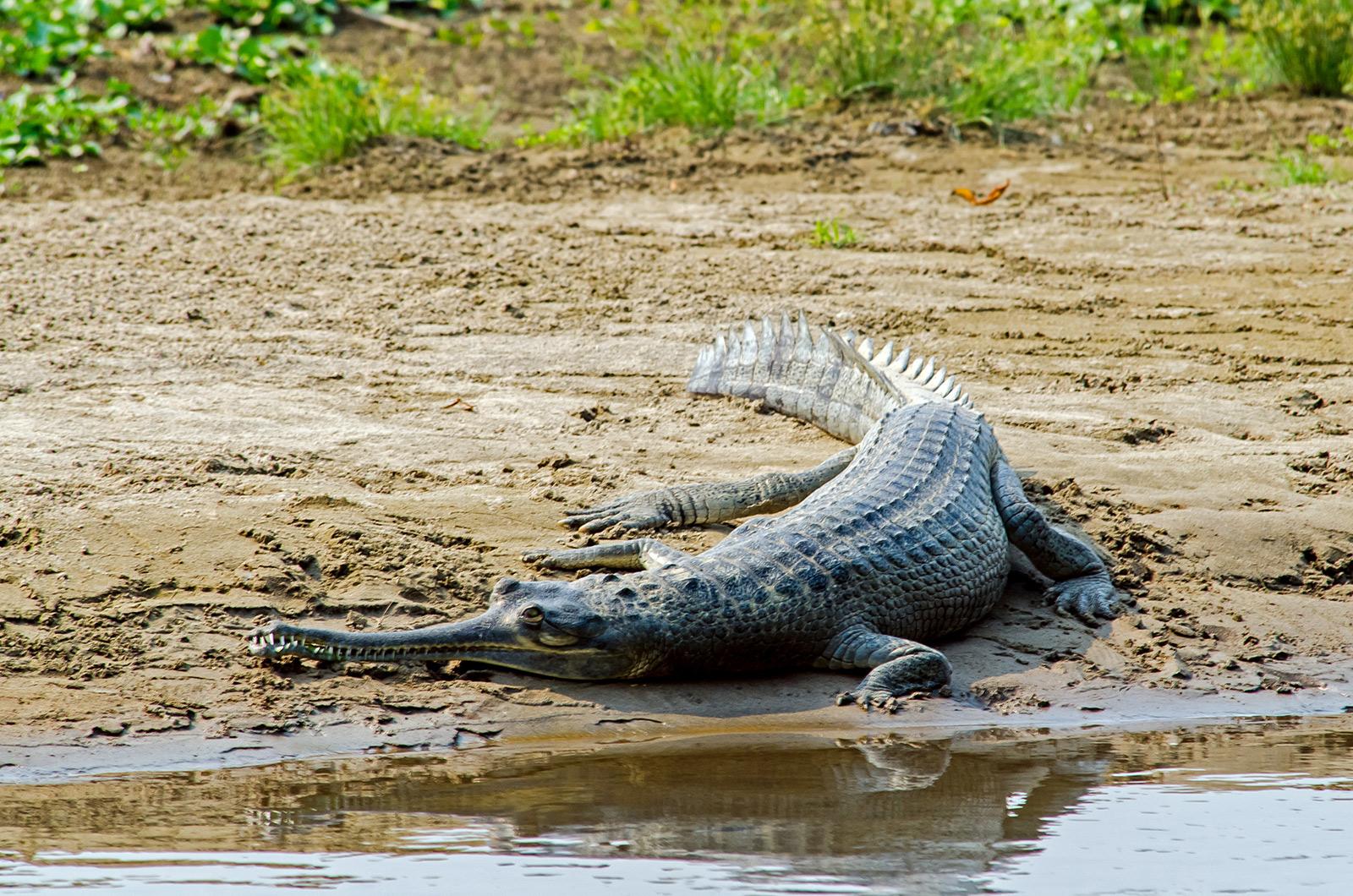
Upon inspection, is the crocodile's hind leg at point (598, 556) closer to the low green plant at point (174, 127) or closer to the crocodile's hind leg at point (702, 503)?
the crocodile's hind leg at point (702, 503)

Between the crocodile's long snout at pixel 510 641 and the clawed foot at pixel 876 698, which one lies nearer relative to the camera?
the crocodile's long snout at pixel 510 641

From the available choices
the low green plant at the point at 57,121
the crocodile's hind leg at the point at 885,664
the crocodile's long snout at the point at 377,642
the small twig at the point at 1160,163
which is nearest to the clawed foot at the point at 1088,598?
the crocodile's hind leg at the point at 885,664

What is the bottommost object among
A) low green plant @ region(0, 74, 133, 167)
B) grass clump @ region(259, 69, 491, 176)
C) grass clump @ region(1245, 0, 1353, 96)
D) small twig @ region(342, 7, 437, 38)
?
low green plant @ region(0, 74, 133, 167)

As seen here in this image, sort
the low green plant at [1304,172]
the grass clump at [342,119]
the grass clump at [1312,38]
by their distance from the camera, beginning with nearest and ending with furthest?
the low green plant at [1304,172] → the grass clump at [342,119] → the grass clump at [1312,38]

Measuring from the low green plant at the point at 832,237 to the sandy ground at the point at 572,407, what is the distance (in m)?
0.10

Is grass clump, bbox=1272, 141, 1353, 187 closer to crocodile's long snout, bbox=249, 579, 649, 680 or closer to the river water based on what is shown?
the river water

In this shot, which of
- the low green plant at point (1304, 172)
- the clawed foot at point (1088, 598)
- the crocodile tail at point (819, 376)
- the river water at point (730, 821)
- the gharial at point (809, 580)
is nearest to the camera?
the river water at point (730, 821)

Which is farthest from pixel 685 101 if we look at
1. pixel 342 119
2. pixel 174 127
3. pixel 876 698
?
pixel 876 698

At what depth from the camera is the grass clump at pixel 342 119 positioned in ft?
30.5

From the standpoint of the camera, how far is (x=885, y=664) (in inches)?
171

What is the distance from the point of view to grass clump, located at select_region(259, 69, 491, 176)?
30.5 feet

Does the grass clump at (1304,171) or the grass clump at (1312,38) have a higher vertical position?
the grass clump at (1312,38)

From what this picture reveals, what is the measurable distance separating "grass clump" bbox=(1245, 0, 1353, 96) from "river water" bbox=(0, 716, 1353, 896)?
7.47 metres

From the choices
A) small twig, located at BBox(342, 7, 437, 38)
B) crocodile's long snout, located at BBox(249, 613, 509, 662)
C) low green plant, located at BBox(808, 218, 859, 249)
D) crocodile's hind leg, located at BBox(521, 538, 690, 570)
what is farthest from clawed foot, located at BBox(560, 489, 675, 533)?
small twig, located at BBox(342, 7, 437, 38)
